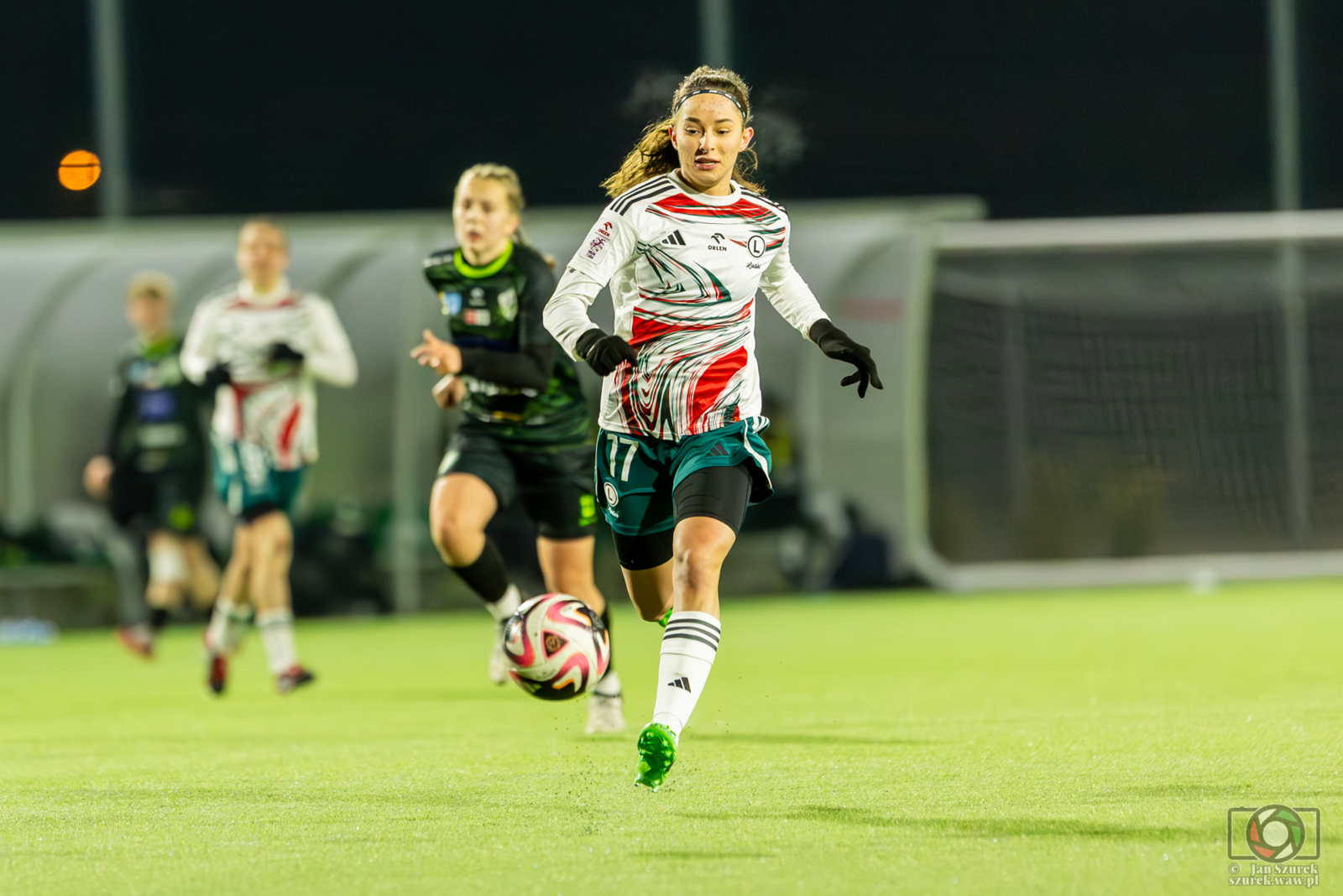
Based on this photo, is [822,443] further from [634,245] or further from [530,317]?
[634,245]

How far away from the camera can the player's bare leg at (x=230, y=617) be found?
8.11 m

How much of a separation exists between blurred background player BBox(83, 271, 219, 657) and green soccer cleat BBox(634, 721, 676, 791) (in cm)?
663

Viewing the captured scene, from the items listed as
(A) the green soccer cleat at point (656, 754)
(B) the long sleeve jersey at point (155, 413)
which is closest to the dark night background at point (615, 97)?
(B) the long sleeve jersey at point (155, 413)

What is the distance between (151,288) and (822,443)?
16.1 ft

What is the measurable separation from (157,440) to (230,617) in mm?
3953

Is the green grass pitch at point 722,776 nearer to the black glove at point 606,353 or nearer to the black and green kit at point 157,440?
the black glove at point 606,353

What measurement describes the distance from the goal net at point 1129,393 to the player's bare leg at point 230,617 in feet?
22.3

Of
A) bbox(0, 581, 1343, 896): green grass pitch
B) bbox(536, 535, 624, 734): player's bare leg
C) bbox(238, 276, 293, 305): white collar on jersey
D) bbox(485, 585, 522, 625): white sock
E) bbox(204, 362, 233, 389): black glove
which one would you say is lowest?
bbox(0, 581, 1343, 896): green grass pitch

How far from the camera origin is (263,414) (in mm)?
8383

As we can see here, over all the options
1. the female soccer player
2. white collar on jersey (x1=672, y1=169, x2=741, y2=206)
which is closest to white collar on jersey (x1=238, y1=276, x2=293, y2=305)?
the female soccer player

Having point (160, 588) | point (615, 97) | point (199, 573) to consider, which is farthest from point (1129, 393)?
point (160, 588)

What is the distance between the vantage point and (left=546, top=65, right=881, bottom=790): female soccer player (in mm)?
4836

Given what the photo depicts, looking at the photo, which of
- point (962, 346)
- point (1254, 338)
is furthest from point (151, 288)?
point (1254, 338)

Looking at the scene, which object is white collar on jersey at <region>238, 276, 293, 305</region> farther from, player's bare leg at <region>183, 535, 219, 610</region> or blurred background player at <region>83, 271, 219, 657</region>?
player's bare leg at <region>183, 535, 219, 610</region>
